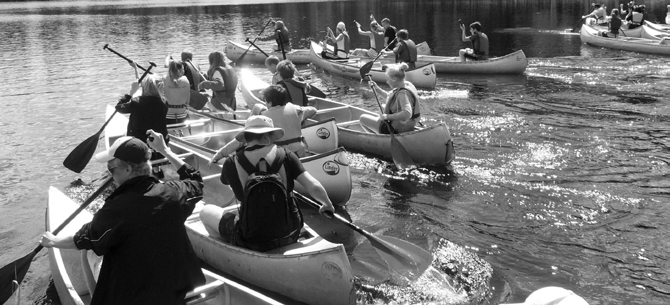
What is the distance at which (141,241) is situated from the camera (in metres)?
3.77

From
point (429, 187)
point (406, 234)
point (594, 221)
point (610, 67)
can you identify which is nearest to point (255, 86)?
point (429, 187)

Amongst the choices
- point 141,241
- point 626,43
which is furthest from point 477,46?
point 141,241

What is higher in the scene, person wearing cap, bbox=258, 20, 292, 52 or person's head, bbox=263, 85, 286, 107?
person wearing cap, bbox=258, 20, 292, 52

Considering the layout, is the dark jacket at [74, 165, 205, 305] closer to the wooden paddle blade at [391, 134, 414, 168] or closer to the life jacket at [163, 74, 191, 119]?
the wooden paddle blade at [391, 134, 414, 168]

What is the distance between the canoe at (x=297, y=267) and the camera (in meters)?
5.48

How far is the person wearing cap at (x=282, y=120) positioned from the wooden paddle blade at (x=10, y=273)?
2.36 m

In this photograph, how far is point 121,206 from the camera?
3703mm

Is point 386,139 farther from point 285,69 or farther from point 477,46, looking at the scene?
point 477,46

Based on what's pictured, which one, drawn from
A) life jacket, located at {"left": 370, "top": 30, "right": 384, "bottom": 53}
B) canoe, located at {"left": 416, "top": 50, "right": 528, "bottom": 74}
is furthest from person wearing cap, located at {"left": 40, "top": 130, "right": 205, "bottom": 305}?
life jacket, located at {"left": 370, "top": 30, "right": 384, "bottom": 53}

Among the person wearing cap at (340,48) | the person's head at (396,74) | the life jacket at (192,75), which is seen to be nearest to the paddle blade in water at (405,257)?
the person's head at (396,74)

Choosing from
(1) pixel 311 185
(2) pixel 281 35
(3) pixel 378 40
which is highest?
(2) pixel 281 35

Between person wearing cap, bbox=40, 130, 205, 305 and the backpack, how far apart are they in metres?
1.14

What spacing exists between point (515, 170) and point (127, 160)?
297 inches

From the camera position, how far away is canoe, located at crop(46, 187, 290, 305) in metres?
4.91
